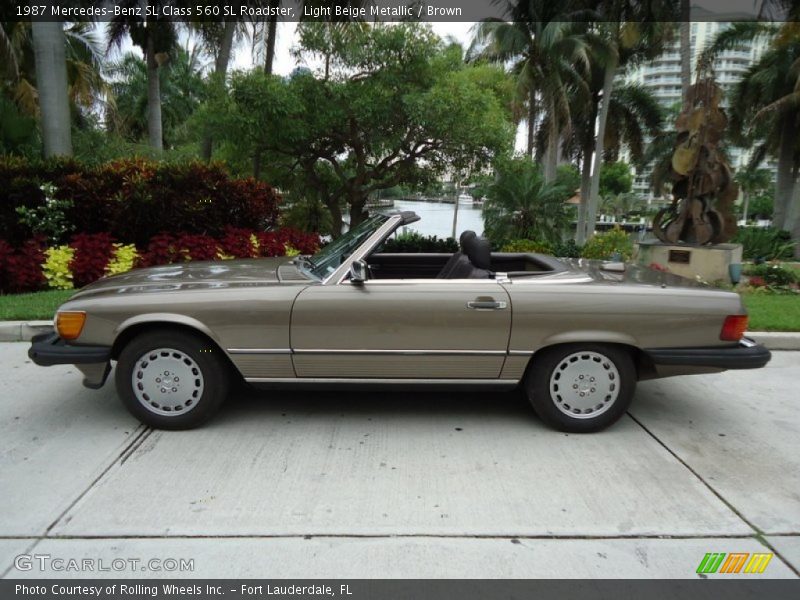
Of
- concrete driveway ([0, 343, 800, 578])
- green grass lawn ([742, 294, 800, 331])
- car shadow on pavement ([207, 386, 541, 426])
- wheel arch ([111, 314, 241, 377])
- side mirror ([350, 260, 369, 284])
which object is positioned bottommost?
concrete driveway ([0, 343, 800, 578])

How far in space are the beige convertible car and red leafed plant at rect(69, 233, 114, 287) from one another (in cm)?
444

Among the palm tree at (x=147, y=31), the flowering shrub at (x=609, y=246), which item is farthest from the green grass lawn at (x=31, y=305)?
the flowering shrub at (x=609, y=246)

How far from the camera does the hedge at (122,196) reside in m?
8.00

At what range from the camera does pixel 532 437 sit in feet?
12.4

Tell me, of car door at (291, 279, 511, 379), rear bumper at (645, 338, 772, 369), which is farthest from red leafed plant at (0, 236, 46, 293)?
rear bumper at (645, 338, 772, 369)

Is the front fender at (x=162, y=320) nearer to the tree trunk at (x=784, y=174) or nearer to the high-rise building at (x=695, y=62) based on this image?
the high-rise building at (x=695, y=62)

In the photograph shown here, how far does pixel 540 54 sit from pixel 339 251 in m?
21.1

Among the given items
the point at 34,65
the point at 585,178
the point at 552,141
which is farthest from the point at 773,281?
the point at 585,178

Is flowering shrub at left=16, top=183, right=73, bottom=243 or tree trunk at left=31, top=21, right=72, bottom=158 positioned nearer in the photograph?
flowering shrub at left=16, top=183, right=73, bottom=243

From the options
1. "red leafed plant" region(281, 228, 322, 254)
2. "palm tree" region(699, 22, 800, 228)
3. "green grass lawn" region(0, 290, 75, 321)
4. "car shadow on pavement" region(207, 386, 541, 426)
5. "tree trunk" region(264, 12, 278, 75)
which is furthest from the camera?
"palm tree" region(699, 22, 800, 228)

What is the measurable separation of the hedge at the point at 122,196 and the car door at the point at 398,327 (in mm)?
5541

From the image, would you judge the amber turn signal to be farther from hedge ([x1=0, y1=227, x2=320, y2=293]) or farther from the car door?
hedge ([x1=0, y1=227, x2=320, y2=293])

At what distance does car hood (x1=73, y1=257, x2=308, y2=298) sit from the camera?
3.77 m

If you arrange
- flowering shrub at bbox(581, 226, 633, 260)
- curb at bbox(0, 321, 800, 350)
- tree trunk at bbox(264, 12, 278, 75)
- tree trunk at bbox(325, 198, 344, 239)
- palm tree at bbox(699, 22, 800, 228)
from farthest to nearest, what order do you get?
palm tree at bbox(699, 22, 800, 228)
tree trunk at bbox(325, 198, 344, 239)
tree trunk at bbox(264, 12, 278, 75)
flowering shrub at bbox(581, 226, 633, 260)
curb at bbox(0, 321, 800, 350)
